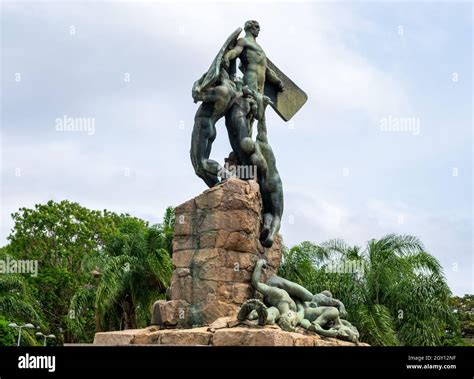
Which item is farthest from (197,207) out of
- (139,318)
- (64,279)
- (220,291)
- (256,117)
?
(64,279)

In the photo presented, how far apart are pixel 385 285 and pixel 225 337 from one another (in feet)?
38.6

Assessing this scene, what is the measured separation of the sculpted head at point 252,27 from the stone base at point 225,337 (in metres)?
5.20

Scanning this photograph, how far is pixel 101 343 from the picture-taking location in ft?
36.0

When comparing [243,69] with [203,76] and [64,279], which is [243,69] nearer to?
[203,76]

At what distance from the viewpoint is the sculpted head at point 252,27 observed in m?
13.3

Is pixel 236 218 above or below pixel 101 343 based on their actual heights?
above

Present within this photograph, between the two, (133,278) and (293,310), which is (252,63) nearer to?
(293,310)

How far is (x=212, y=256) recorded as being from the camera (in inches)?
448

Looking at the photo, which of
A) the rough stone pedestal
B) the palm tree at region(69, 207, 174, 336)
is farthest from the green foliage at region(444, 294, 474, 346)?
the rough stone pedestal

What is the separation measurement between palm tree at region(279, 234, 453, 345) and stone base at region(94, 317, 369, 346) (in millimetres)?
9470

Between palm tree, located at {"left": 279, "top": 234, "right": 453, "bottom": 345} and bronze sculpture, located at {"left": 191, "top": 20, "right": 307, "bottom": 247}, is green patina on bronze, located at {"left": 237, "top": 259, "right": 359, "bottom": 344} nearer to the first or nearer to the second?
bronze sculpture, located at {"left": 191, "top": 20, "right": 307, "bottom": 247}

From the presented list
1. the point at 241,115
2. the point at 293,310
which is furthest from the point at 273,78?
the point at 293,310

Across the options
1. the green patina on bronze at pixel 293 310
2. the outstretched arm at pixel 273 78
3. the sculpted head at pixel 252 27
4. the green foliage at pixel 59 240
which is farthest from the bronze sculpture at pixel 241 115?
the green foliage at pixel 59 240
